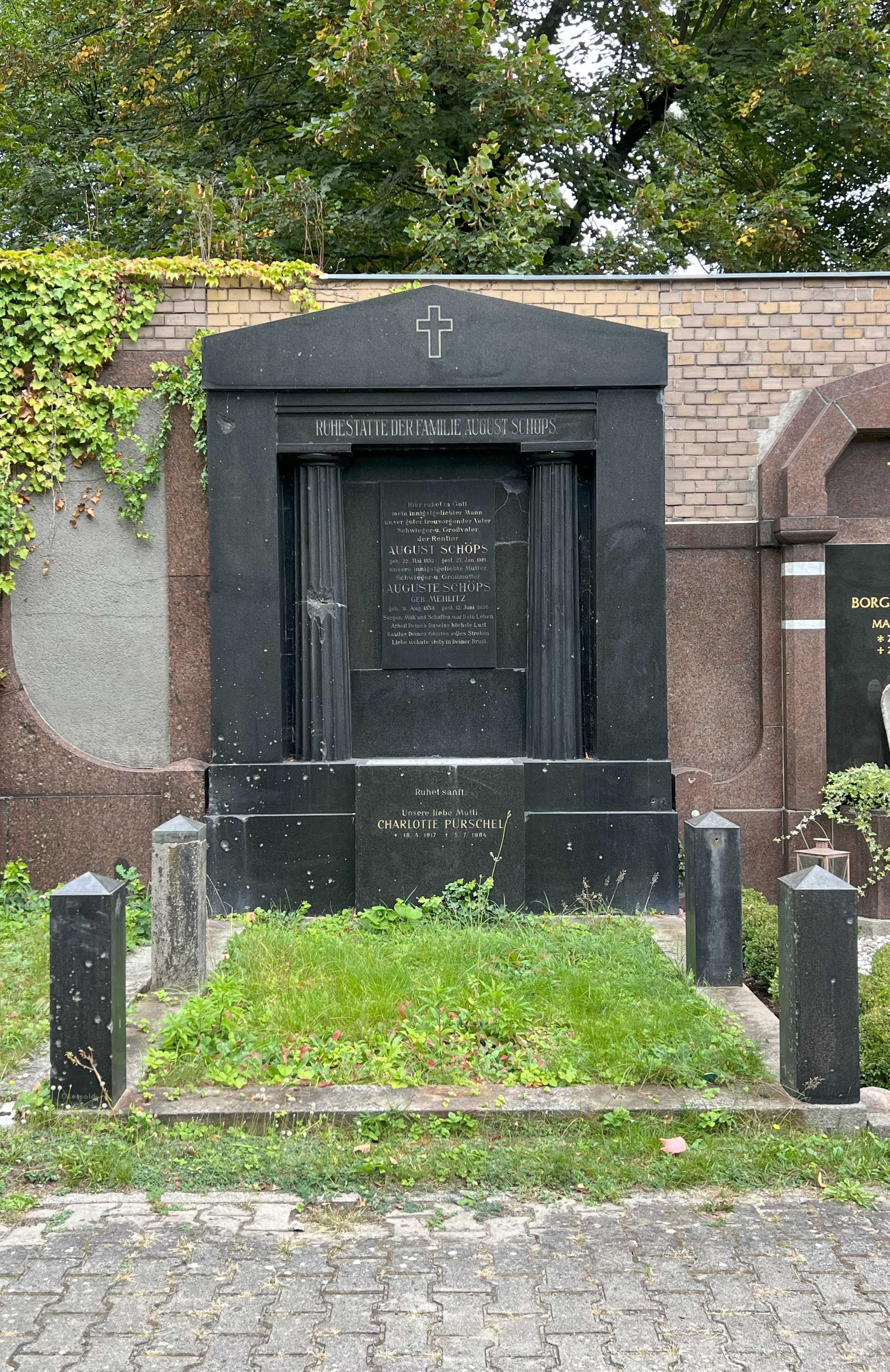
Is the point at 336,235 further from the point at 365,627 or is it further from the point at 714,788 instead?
the point at 714,788

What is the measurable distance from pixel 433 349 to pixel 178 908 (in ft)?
11.7

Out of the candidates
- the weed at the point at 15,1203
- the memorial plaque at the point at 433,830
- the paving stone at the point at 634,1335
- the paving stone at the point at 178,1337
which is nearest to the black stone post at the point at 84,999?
the weed at the point at 15,1203

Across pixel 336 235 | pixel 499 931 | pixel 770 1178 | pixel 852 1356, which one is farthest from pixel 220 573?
pixel 336 235

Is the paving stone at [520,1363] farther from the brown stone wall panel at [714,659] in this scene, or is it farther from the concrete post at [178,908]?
the brown stone wall panel at [714,659]

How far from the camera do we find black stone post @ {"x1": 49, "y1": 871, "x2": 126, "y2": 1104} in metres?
3.83

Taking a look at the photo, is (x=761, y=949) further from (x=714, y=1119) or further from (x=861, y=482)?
(x=861, y=482)

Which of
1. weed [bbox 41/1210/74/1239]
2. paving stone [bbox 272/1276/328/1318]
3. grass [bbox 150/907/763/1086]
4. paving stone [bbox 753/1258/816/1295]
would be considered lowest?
paving stone [bbox 753/1258/816/1295]

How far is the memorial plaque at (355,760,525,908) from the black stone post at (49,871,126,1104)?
2.50 metres

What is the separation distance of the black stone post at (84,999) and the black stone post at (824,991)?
2392 mm

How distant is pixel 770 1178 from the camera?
3.52 m

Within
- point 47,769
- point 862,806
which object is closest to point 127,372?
point 47,769

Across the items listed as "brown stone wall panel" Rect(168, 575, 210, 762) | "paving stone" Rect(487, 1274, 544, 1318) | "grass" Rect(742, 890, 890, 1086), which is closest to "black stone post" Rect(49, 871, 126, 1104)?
"paving stone" Rect(487, 1274, 544, 1318)

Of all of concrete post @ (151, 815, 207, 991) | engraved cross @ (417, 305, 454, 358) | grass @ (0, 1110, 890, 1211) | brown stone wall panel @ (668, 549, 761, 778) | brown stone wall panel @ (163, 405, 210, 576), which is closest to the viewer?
grass @ (0, 1110, 890, 1211)

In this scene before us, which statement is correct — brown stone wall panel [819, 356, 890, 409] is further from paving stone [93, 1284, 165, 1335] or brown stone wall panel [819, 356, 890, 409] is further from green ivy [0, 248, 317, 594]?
paving stone [93, 1284, 165, 1335]
